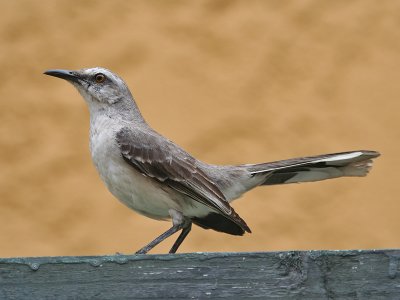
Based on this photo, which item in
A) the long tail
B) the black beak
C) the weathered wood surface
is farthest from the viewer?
the black beak

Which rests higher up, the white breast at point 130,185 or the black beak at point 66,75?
the black beak at point 66,75

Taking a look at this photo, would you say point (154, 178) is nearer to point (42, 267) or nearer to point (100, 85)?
point (100, 85)

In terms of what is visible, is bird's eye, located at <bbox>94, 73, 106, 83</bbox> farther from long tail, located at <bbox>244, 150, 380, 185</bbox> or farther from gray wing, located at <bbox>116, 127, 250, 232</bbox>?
long tail, located at <bbox>244, 150, 380, 185</bbox>

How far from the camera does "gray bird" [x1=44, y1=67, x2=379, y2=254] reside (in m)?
3.74

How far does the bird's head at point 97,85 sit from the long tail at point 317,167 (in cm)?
65

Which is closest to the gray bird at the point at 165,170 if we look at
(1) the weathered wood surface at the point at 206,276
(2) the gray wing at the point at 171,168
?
(2) the gray wing at the point at 171,168

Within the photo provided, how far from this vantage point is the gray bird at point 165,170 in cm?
374

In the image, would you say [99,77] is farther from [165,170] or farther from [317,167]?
[317,167]

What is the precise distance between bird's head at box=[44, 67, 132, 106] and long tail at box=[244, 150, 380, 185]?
2.13ft

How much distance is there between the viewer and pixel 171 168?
12.6 feet

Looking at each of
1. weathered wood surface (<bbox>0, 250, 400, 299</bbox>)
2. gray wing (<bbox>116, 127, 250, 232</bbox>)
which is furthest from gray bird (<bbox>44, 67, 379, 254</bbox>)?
weathered wood surface (<bbox>0, 250, 400, 299</bbox>)

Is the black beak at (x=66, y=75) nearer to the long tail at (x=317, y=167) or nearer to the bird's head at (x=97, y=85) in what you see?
the bird's head at (x=97, y=85)

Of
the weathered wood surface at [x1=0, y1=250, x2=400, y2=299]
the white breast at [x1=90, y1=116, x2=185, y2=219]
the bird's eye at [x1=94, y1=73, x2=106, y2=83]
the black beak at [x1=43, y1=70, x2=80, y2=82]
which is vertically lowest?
the weathered wood surface at [x1=0, y1=250, x2=400, y2=299]

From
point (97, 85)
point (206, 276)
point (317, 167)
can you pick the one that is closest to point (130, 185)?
point (97, 85)
